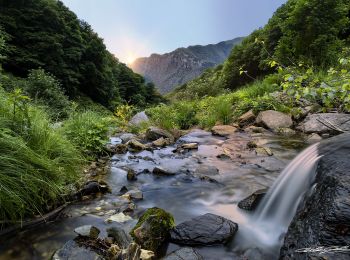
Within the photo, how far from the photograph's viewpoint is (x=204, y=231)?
322 cm

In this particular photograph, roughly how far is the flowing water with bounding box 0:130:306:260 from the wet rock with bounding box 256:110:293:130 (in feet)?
6.00

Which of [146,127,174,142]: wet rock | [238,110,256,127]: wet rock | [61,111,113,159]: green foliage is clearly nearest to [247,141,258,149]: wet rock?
[146,127,174,142]: wet rock

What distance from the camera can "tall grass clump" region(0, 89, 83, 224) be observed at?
10.0 ft

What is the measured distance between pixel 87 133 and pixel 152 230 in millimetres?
3665

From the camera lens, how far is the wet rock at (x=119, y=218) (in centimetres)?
360

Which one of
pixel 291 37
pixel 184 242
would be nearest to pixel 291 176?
pixel 184 242

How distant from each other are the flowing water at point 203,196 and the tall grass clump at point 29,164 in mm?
295

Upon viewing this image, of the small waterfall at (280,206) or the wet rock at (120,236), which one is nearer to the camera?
the wet rock at (120,236)

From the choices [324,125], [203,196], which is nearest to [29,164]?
[203,196]

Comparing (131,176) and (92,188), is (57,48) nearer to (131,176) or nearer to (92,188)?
(131,176)

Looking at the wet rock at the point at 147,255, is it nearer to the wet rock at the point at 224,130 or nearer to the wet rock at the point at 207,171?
the wet rock at the point at 207,171

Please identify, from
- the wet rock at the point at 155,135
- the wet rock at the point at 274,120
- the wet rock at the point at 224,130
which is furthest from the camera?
the wet rock at the point at 224,130

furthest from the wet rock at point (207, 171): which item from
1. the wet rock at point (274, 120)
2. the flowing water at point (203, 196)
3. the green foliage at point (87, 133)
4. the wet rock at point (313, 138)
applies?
the wet rock at point (274, 120)

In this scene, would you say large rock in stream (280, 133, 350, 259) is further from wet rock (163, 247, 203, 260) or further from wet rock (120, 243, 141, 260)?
wet rock (120, 243, 141, 260)
